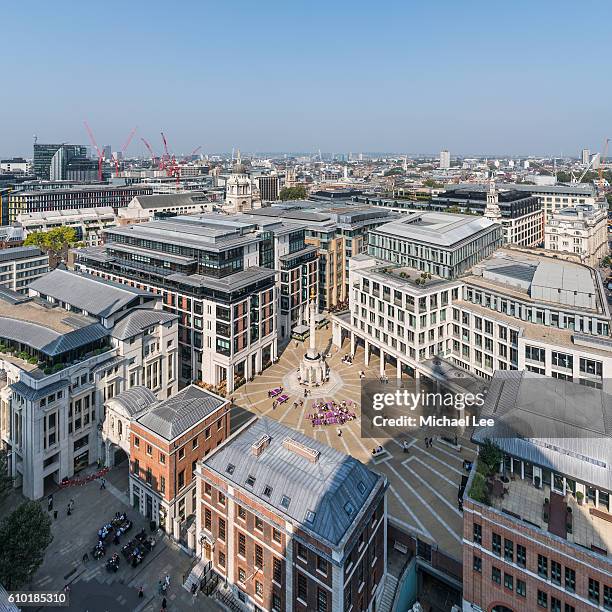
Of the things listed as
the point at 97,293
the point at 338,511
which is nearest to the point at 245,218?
the point at 97,293

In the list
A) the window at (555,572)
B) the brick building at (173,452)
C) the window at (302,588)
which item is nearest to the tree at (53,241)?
the brick building at (173,452)

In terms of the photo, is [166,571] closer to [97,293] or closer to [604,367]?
[97,293]

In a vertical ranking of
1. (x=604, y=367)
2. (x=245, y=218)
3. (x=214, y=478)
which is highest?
(x=245, y=218)

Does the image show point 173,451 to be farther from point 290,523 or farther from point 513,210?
point 513,210

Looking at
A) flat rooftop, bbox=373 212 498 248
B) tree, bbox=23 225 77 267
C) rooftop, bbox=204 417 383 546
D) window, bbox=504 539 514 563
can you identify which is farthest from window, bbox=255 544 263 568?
tree, bbox=23 225 77 267

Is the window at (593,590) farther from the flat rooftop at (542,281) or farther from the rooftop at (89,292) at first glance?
the rooftop at (89,292)

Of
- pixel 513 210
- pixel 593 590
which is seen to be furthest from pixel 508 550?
pixel 513 210
